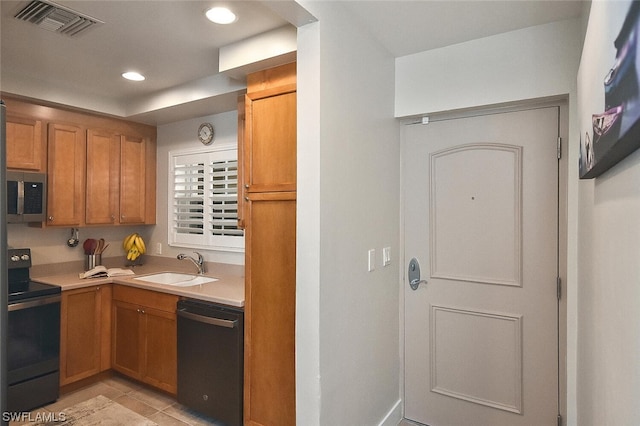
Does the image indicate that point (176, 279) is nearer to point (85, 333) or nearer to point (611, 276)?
point (85, 333)

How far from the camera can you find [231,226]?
325 centimetres

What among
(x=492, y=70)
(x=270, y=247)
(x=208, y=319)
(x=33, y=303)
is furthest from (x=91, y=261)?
(x=492, y=70)

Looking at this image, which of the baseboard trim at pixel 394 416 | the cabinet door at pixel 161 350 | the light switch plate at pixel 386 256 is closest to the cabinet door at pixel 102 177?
the cabinet door at pixel 161 350

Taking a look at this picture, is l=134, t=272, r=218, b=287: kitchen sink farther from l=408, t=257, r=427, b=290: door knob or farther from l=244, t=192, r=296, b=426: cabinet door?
l=408, t=257, r=427, b=290: door knob

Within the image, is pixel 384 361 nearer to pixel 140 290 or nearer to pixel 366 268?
pixel 366 268

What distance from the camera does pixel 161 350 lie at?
9.29 ft

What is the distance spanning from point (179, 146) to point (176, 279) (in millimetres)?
1322

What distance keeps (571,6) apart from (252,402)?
2817 millimetres

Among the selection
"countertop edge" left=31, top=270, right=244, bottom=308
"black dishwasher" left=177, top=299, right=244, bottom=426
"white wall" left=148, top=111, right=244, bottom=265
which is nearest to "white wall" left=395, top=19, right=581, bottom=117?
"white wall" left=148, top=111, right=244, bottom=265

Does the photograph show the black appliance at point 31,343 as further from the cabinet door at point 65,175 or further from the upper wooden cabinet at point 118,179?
the upper wooden cabinet at point 118,179

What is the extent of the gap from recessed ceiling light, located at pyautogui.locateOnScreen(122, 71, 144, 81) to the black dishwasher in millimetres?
1772

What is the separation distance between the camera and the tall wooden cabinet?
2027 millimetres

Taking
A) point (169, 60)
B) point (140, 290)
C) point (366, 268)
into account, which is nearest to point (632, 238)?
point (366, 268)

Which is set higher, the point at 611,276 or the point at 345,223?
the point at 345,223
